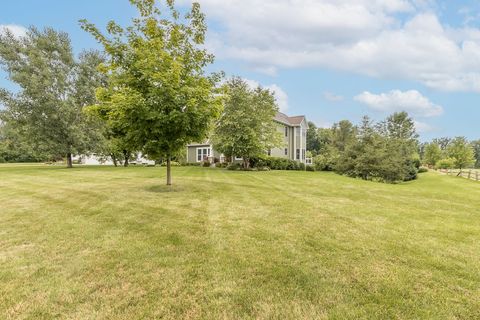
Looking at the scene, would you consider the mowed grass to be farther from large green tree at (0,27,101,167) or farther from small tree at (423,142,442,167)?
small tree at (423,142,442,167)

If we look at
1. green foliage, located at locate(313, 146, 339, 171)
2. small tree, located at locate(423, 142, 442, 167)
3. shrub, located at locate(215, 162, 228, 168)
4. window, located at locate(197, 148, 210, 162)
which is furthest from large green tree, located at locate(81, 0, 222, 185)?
small tree, located at locate(423, 142, 442, 167)

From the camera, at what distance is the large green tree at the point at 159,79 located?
896 centimetres

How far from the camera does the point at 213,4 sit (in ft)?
43.0

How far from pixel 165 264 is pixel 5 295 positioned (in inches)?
76.2

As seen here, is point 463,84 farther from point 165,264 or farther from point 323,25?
point 165,264

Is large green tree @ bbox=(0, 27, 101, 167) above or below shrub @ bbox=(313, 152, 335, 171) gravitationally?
above

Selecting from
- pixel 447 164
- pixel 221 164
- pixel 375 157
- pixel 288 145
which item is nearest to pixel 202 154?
pixel 221 164

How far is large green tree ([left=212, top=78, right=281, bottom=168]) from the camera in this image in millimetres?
23797

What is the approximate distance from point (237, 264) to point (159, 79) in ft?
23.9

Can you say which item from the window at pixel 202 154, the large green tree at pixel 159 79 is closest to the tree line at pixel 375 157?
the window at pixel 202 154

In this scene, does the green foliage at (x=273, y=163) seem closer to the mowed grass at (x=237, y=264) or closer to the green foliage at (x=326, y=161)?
the green foliage at (x=326, y=161)

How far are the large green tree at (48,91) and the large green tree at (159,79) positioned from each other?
58.7ft

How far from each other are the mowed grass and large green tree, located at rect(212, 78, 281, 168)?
16.7 meters

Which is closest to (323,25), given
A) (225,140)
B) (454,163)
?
(225,140)
